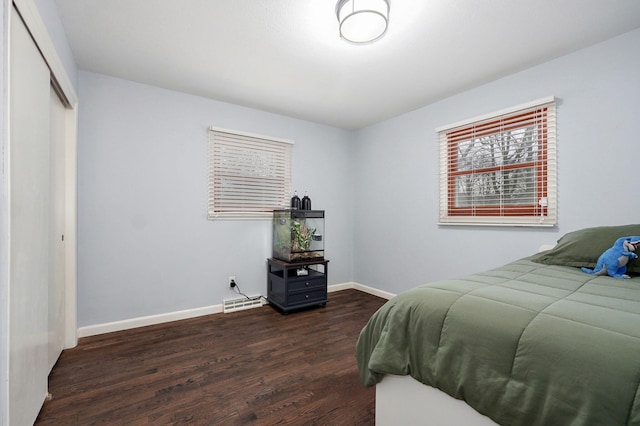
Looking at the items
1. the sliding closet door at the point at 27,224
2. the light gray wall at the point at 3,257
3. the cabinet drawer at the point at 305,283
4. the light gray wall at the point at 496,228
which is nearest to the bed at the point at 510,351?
the light gray wall at the point at 496,228

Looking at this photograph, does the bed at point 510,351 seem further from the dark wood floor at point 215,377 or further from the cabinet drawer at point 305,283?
the cabinet drawer at point 305,283

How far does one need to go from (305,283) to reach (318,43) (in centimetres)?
245

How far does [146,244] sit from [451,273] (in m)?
3.20

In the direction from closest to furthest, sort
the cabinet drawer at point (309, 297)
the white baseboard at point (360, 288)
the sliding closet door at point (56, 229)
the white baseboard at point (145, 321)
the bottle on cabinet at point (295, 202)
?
the sliding closet door at point (56, 229) → the white baseboard at point (145, 321) → the cabinet drawer at point (309, 297) → the bottle on cabinet at point (295, 202) → the white baseboard at point (360, 288)

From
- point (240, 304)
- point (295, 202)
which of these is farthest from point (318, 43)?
point (240, 304)

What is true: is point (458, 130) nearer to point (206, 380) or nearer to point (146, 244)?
point (206, 380)

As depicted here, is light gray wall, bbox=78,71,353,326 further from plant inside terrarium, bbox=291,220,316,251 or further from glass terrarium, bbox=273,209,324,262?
plant inside terrarium, bbox=291,220,316,251

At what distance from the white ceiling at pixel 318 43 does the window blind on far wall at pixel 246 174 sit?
550 mm

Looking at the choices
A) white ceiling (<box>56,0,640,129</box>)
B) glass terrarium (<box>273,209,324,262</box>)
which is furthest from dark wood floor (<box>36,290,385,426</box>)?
white ceiling (<box>56,0,640,129</box>)

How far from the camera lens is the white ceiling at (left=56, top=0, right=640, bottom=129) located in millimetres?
1849

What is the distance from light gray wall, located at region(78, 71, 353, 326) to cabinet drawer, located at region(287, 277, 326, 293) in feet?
1.65

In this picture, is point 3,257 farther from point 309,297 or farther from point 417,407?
point 309,297

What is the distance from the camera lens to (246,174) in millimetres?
3512

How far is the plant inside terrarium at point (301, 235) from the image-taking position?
3.42 metres
